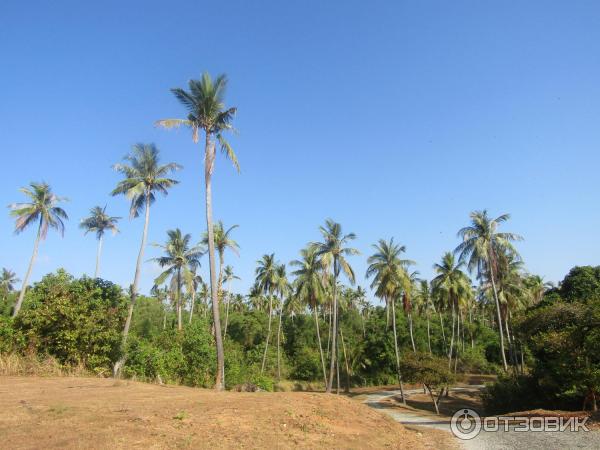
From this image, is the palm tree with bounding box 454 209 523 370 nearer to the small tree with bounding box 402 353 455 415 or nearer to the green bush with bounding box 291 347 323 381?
the small tree with bounding box 402 353 455 415

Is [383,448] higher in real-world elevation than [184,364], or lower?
lower

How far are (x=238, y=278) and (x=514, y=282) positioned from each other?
33.1 meters

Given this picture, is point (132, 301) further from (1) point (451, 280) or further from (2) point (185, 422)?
(1) point (451, 280)

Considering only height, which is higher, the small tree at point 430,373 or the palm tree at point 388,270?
the palm tree at point 388,270

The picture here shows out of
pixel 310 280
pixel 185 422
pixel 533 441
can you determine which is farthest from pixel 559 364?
pixel 310 280

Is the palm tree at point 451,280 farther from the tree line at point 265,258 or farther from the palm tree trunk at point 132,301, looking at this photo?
the palm tree trunk at point 132,301

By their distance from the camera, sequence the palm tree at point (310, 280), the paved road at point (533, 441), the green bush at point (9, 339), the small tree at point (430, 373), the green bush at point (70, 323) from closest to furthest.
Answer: the paved road at point (533, 441) < the green bush at point (9, 339) < the green bush at point (70, 323) < the small tree at point (430, 373) < the palm tree at point (310, 280)

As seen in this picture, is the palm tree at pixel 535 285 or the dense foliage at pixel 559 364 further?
the palm tree at pixel 535 285

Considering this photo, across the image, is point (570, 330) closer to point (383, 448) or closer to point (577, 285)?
point (383, 448)

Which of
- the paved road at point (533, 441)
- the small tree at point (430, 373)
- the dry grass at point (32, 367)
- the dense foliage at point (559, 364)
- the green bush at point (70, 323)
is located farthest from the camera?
the small tree at point (430, 373)

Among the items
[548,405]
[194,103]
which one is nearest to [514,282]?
[548,405]

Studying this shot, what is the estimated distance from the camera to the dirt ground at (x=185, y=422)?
823 cm

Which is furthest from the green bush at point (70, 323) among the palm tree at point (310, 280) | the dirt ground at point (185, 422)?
the palm tree at point (310, 280)

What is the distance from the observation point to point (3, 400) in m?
11.3
